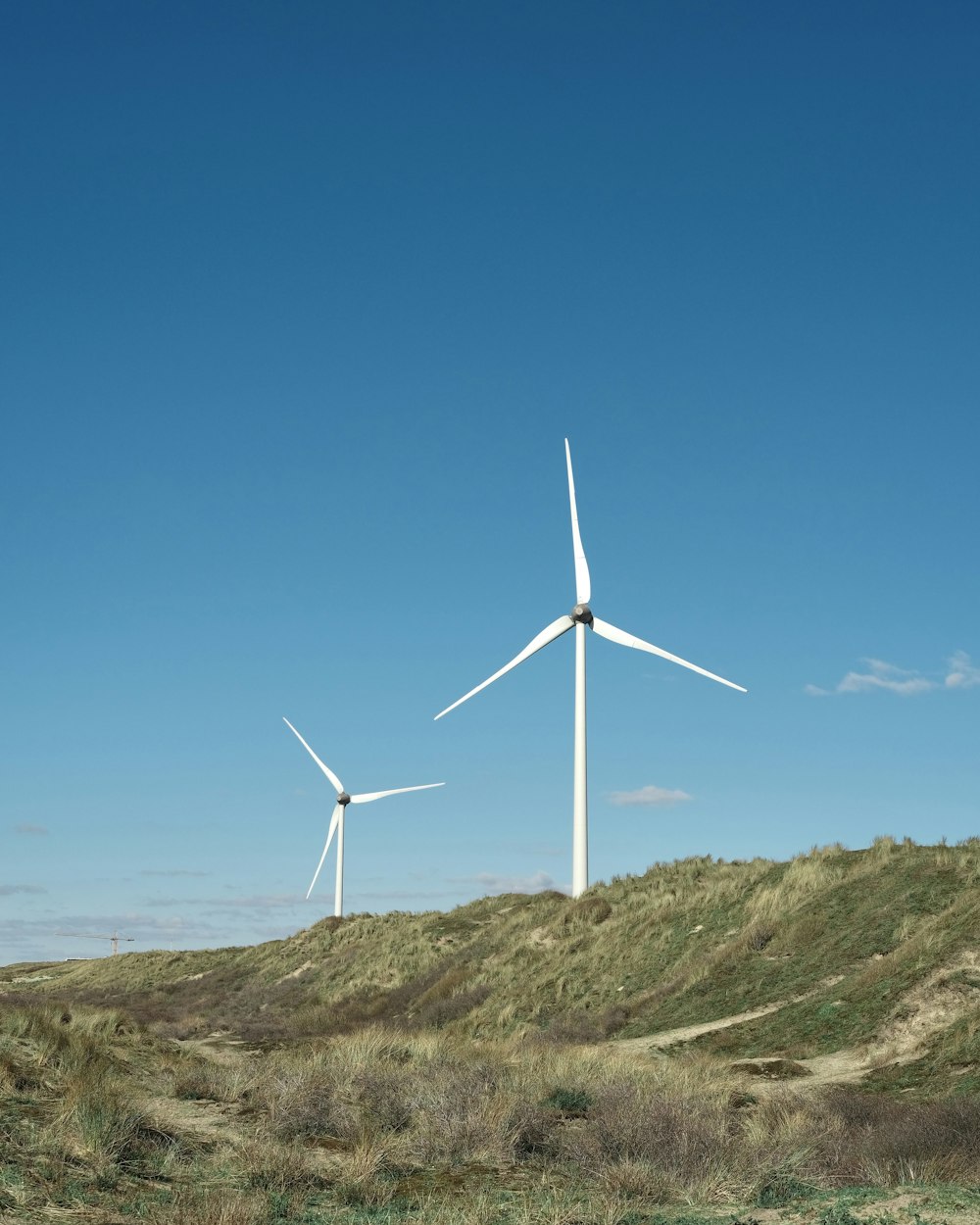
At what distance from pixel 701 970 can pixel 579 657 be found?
940 inches

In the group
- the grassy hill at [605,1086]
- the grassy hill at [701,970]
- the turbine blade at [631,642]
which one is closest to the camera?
the grassy hill at [605,1086]

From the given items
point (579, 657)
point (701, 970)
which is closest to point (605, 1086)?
point (701, 970)

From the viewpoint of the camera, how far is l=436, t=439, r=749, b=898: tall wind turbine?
57.9m

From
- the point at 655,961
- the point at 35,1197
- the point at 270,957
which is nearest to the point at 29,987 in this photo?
the point at 270,957

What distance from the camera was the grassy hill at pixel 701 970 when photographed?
28.7 metres

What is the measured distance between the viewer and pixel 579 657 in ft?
197

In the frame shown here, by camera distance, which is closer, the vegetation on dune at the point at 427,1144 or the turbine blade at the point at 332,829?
the vegetation on dune at the point at 427,1144

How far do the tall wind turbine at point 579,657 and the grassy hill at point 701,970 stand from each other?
2546 millimetres

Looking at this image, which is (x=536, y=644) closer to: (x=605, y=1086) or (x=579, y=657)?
(x=579, y=657)

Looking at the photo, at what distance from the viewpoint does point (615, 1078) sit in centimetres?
2134

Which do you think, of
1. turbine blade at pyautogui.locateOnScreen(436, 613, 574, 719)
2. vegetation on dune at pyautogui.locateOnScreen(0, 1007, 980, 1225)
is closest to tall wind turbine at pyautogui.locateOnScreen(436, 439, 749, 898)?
turbine blade at pyautogui.locateOnScreen(436, 613, 574, 719)

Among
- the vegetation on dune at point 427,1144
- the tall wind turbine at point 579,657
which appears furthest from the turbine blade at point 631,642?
the vegetation on dune at point 427,1144

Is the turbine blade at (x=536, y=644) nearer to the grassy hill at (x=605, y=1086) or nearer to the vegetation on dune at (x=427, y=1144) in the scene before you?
the grassy hill at (x=605, y=1086)

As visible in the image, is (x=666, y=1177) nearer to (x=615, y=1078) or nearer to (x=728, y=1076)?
(x=615, y=1078)
